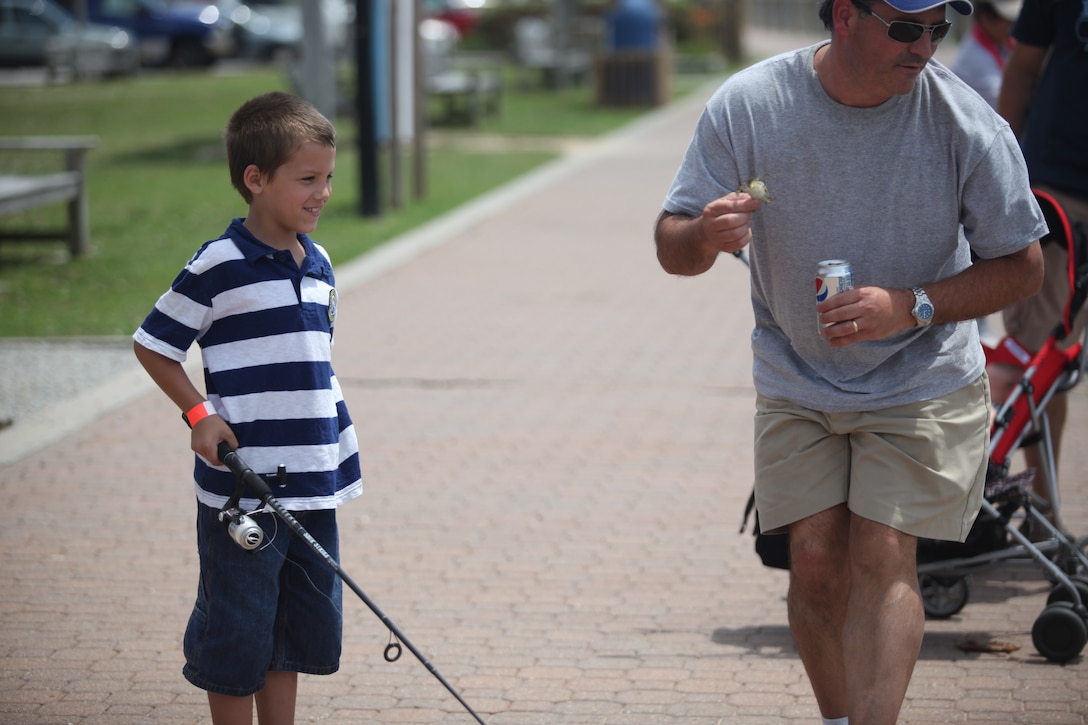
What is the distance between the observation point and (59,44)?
30891 mm

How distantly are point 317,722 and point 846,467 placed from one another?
5.38 feet

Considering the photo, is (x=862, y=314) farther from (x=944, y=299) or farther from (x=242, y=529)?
(x=242, y=529)

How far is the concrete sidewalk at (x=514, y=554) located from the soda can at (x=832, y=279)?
1.41 meters

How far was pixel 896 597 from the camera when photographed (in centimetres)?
318

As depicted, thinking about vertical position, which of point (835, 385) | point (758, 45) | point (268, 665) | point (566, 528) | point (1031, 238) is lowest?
point (758, 45)

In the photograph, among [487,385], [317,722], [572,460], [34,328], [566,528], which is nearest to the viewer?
[317,722]

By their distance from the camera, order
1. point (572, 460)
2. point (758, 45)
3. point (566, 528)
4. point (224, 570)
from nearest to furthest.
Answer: point (224, 570) < point (566, 528) < point (572, 460) < point (758, 45)

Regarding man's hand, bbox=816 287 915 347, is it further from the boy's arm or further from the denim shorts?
the boy's arm

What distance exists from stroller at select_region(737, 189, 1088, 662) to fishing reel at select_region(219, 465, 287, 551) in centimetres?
151

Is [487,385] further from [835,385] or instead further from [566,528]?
[835,385]

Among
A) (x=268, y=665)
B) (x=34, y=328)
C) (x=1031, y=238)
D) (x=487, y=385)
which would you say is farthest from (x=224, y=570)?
(x=34, y=328)

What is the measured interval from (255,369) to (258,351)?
4 cm

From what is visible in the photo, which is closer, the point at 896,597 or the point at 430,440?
the point at 896,597

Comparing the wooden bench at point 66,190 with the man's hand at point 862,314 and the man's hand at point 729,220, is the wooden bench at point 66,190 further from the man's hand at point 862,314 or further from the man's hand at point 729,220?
the man's hand at point 862,314
